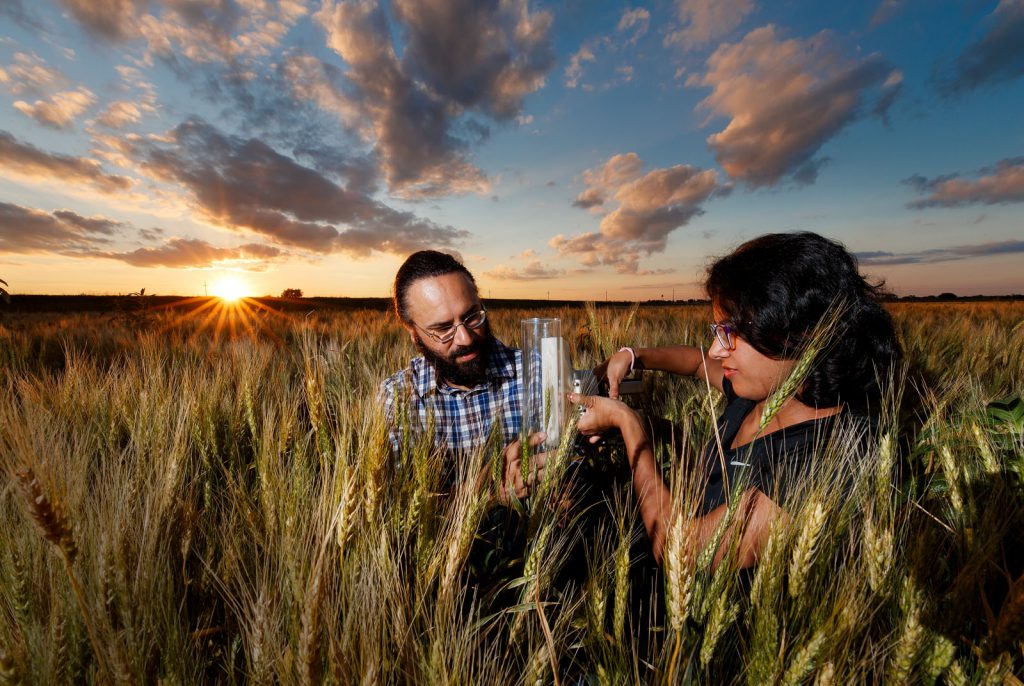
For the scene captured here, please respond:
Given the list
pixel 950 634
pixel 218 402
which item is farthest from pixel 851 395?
pixel 218 402

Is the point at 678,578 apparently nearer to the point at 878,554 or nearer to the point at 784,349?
the point at 878,554

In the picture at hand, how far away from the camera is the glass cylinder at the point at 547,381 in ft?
4.72

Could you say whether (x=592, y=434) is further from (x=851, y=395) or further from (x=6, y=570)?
(x=6, y=570)

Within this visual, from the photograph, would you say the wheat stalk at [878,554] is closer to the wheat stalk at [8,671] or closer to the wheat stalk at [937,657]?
the wheat stalk at [937,657]

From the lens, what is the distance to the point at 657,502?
139 cm

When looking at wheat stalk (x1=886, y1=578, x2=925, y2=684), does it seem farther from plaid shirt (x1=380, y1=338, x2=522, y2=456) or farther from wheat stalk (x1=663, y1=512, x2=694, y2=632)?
plaid shirt (x1=380, y1=338, x2=522, y2=456)

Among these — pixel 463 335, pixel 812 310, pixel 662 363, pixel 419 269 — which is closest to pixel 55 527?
pixel 463 335

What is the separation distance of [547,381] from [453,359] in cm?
88

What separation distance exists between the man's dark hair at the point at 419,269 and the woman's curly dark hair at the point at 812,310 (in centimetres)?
131

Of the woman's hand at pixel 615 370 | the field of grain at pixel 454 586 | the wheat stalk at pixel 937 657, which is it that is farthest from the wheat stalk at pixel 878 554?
the woman's hand at pixel 615 370

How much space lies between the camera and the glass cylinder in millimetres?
1438

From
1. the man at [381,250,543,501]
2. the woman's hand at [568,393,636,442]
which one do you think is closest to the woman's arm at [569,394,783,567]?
the woman's hand at [568,393,636,442]

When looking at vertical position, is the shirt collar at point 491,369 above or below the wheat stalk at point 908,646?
above

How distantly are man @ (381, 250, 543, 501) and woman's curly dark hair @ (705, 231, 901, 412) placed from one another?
1.17 metres
